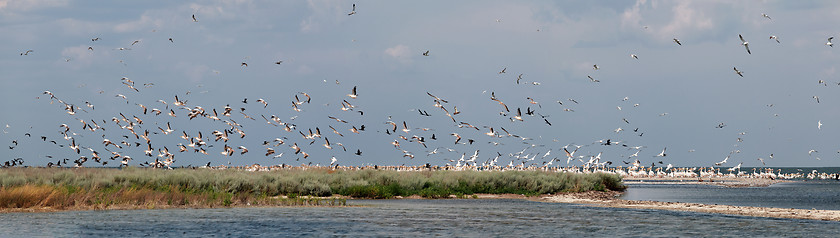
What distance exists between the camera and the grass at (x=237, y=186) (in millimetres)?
36906

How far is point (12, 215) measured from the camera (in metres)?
32.0

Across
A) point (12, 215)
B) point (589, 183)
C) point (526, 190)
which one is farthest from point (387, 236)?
point (589, 183)

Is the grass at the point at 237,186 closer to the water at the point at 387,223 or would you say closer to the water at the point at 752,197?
the water at the point at 387,223

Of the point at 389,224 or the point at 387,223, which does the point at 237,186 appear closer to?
the point at 387,223

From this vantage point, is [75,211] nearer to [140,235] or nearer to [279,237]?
[140,235]

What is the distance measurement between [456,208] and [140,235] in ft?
59.8

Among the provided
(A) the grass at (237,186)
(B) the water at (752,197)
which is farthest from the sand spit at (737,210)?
(A) the grass at (237,186)

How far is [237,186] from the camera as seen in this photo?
49.2m

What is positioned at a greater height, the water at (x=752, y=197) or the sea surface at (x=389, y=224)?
the water at (x=752, y=197)

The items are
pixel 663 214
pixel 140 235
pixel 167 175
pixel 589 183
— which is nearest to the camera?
pixel 140 235

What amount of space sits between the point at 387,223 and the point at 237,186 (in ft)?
62.7

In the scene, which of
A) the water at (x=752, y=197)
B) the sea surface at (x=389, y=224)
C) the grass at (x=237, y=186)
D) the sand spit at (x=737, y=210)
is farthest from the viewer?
the water at (x=752, y=197)

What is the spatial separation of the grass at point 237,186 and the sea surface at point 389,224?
2093 millimetres

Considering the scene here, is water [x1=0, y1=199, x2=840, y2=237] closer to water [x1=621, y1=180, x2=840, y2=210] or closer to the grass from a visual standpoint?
the grass
